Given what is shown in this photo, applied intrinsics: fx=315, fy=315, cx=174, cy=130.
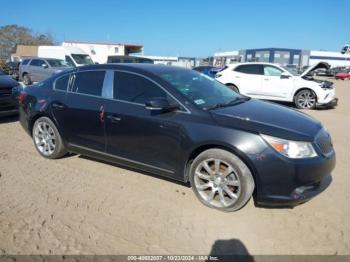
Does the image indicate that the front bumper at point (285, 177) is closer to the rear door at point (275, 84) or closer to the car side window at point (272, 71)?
the rear door at point (275, 84)

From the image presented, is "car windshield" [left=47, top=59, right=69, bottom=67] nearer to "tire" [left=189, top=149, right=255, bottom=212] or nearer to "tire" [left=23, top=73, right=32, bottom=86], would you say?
"tire" [left=23, top=73, right=32, bottom=86]

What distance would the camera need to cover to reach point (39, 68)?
18.0m

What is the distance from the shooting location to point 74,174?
4.59m

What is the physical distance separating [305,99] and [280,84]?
3.39ft

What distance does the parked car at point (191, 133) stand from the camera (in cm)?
329

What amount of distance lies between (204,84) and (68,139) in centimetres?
224

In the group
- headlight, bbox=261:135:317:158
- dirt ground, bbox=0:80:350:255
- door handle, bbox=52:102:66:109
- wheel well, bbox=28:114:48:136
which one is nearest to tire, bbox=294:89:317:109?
dirt ground, bbox=0:80:350:255

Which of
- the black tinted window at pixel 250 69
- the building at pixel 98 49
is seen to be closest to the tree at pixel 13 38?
the building at pixel 98 49

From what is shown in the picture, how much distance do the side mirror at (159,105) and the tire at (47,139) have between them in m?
2.03

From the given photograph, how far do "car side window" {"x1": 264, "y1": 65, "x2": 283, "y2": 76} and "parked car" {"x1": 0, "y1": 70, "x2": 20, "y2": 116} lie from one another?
8.52 meters

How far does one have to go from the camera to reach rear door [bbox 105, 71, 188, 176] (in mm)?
3787

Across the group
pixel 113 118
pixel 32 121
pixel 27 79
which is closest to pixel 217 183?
pixel 113 118

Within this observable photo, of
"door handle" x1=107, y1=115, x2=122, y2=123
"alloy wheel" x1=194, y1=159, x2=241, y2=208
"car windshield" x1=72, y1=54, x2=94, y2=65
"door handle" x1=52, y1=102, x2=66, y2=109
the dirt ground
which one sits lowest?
the dirt ground

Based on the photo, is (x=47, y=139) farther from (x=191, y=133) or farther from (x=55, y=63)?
(x=55, y=63)
